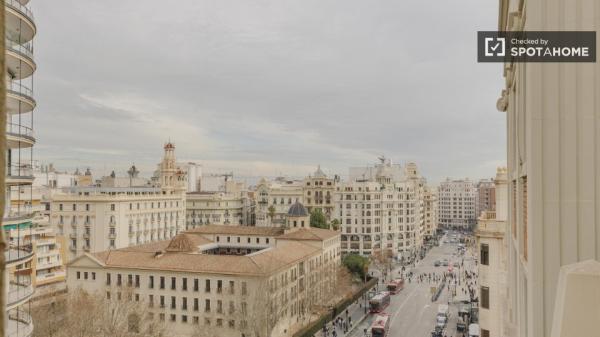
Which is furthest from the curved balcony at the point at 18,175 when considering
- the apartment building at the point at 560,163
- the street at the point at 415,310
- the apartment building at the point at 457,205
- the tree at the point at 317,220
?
the apartment building at the point at 457,205

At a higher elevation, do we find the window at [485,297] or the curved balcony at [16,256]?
the curved balcony at [16,256]

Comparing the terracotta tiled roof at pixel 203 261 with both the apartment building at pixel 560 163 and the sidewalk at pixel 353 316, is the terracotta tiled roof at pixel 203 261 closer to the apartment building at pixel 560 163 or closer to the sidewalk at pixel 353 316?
the sidewalk at pixel 353 316

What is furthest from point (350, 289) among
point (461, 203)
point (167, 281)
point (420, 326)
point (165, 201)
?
point (461, 203)

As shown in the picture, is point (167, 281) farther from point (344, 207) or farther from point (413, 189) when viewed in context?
point (413, 189)

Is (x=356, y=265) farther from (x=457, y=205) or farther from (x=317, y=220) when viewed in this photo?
(x=457, y=205)

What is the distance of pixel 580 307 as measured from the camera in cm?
429

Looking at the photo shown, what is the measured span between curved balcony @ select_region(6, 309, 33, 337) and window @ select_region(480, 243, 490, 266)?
56.5 feet

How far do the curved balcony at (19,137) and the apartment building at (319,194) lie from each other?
6914 centimetres

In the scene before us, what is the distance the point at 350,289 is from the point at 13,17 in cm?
4225

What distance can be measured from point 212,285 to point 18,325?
860 inches

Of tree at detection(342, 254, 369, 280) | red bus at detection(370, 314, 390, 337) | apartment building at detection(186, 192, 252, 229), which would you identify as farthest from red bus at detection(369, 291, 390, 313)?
apartment building at detection(186, 192, 252, 229)

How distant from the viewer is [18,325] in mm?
14859

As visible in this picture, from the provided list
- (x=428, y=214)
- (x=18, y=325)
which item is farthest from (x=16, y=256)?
(x=428, y=214)

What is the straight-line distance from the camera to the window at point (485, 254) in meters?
20.6
